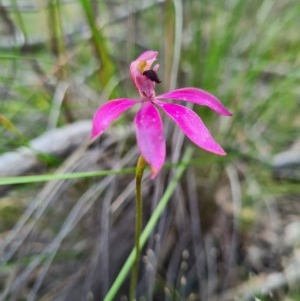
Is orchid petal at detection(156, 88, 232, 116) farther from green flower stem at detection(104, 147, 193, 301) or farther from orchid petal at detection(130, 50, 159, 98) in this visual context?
green flower stem at detection(104, 147, 193, 301)

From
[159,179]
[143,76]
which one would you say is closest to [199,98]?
[143,76]

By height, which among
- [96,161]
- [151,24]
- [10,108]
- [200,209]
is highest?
[151,24]

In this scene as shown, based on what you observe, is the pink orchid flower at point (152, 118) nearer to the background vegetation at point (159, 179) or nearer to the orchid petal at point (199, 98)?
the orchid petal at point (199, 98)

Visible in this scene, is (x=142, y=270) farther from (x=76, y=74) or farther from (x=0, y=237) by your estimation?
(x=76, y=74)

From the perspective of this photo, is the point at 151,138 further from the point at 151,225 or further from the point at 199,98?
the point at 151,225

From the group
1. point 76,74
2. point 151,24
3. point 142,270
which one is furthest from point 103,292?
point 151,24

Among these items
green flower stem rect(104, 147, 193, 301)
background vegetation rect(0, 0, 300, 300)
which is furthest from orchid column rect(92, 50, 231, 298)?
background vegetation rect(0, 0, 300, 300)
